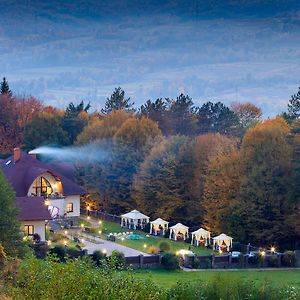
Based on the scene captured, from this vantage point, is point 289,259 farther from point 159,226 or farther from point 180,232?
point 159,226

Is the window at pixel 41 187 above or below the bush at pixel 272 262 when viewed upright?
above

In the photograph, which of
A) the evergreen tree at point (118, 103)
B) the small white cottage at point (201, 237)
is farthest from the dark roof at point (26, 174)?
the evergreen tree at point (118, 103)

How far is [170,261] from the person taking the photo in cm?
4469

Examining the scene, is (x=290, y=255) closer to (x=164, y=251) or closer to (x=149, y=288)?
(x=164, y=251)

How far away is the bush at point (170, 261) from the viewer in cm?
4472

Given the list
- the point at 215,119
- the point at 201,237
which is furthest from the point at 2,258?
the point at 215,119

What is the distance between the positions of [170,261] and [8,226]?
348 inches

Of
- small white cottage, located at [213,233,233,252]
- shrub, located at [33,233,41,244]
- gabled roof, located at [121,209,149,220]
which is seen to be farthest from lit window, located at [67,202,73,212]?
small white cottage, located at [213,233,233,252]

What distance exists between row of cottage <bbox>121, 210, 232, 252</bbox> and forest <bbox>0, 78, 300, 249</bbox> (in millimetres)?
1414

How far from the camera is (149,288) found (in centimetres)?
2192

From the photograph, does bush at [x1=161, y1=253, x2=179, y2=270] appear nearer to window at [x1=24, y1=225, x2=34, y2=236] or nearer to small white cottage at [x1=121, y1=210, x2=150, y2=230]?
window at [x1=24, y1=225, x2=34, y2=236]

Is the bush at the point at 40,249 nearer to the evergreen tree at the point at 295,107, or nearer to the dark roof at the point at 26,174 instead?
the dark roof at the point at 26,174

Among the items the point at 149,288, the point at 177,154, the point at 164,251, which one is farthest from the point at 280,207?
the point at 149,288

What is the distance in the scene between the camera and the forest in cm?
5284
